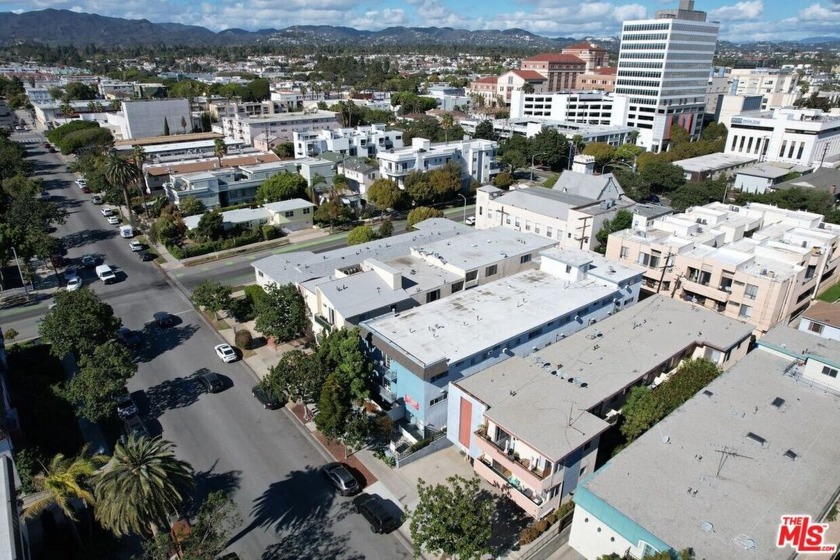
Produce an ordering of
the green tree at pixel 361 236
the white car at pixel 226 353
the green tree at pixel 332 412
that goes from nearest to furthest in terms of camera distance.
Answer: the green tree at pixel 332 412, the white car at pixel 226 353, the green tree at pixel 361 236

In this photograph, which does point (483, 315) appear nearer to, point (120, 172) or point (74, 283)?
point (74, 283)

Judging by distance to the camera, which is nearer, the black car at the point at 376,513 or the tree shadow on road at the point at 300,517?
the tree shadow on road at the point at 300,517

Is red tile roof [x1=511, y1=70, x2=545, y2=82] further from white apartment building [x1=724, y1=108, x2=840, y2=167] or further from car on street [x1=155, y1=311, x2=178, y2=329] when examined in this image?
car on street [x1=155, y1=311, x2=178, y2=329]

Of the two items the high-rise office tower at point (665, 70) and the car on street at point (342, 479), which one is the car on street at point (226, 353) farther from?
the high-rise office tower at point (665, 70)

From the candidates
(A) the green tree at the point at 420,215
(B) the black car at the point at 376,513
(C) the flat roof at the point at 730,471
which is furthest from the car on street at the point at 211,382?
(A) the green tree at the point at 420,215

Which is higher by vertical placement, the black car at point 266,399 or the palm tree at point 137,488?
the palm tree at point 137,488

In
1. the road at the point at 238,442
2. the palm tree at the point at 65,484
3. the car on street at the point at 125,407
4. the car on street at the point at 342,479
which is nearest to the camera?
the palm tree at the point at 65,484

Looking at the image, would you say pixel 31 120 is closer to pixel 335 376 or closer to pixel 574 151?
pixel 574 151
